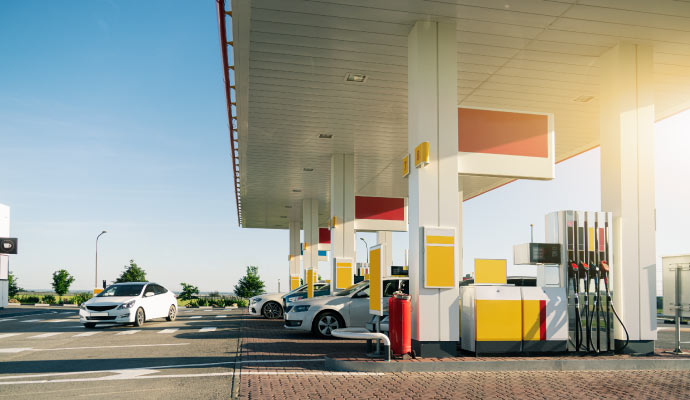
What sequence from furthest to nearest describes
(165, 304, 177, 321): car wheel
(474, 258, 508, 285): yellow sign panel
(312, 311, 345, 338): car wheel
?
(165, 304, 177, 321): car wheel
(312, 311, 345, 338): car wheel
(474, 258, 508, 285): yellow sign panel

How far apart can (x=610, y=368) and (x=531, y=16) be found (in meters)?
5.70

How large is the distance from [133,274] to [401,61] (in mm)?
41841

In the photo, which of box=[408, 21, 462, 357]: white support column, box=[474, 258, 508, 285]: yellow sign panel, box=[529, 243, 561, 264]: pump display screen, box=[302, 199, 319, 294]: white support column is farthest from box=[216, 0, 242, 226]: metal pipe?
box=[302, 199, 319, 294]: white support column

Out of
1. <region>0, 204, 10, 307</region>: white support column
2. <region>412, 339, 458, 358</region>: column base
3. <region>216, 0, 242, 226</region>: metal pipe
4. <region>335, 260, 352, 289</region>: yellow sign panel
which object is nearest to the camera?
<region>412, 339, 458, 358</region>: column base

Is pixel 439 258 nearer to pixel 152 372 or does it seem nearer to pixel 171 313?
pixel 152 372

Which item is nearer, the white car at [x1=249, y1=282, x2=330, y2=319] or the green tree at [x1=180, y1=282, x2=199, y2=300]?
the white car at [x1=249, y1=282, x2=330, y2=319]

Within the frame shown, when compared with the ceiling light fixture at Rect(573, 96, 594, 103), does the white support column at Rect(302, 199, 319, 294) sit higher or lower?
lower

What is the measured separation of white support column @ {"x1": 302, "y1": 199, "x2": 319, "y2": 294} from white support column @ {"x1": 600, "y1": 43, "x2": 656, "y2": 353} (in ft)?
61.4

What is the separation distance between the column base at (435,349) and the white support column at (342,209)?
986 centimetres

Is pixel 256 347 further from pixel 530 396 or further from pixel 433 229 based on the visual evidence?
pixel 530 396

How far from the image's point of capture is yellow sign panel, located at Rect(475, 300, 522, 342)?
9984 millimetres

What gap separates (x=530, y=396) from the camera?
7.27 meters

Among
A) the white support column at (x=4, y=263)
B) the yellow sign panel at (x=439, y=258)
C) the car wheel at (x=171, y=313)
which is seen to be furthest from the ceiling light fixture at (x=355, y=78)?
the white support column at (x=4, y=263)

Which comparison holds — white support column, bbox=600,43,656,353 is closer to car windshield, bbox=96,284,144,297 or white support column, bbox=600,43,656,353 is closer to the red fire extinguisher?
the red fire extinguisher
